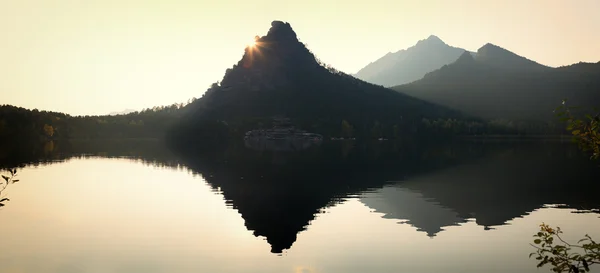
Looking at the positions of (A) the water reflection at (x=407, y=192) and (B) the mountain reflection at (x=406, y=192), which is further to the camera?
(A) the water reflection at (x=407, y=192)

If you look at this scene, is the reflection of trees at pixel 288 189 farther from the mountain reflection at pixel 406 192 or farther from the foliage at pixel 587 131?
the foliage at pixel 587 131

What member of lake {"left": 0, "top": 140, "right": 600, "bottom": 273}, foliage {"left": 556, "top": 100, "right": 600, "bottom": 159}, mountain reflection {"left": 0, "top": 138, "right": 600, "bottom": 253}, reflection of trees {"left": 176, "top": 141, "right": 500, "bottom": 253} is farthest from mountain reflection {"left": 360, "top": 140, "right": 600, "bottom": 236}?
foliage {"left": 556, "top": 100, "right": 600, "bottom": 159}

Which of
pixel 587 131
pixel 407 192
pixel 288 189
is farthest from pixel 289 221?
pixel 587 131

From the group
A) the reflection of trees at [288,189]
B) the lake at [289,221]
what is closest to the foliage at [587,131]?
the lake at [289,221]

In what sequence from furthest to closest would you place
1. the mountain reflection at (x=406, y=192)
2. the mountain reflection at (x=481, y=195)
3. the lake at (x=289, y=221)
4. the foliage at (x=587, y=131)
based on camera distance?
the mountain reflection at (x=481, y=195) → the mountain reflection at (x=406, y=192) → the lake at (x=289, y=221) → the foliage at (x=587, y=131)

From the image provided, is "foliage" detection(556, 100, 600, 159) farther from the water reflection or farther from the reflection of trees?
the water reflection

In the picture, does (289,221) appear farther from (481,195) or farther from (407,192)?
(481,195)

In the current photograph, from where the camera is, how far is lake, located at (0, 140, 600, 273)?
3011 centimetres

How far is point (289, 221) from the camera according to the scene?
4272cm

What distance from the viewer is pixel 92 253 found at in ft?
105

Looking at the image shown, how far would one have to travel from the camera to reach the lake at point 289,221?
3011cm

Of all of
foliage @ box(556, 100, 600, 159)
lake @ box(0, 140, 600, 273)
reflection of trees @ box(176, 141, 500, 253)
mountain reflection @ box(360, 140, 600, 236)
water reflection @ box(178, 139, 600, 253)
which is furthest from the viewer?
mountain reflection @ box(360, 140, 600, 236)

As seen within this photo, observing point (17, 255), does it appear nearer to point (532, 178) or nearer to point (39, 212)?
point (39, 212)

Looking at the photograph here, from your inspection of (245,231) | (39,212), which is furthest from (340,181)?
(39,212)
